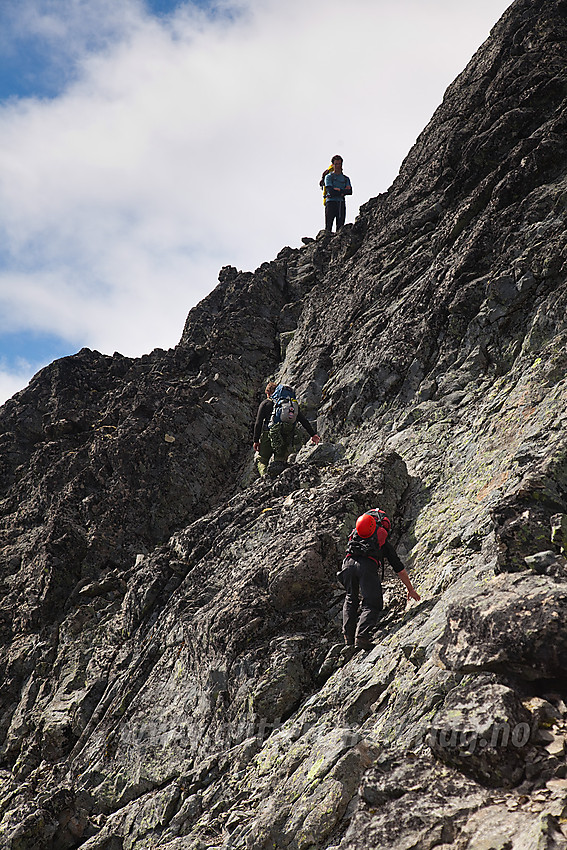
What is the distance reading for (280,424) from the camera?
19312 mm

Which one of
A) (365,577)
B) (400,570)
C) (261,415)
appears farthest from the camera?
(261,415)

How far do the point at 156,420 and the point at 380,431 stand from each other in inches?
450

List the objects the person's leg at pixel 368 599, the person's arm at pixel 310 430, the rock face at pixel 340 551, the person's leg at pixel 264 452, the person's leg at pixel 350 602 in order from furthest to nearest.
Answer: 1. the person's leg at pixel 264 452
2. the person's arm at pixel 310 430
3. the person's leg at pixel 350 602
4. the person's leg at pixel 368 599
5. the rock face at pixel 340 551

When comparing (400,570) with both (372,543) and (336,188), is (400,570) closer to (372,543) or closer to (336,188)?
(372,543)

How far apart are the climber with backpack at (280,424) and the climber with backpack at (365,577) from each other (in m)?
7.27

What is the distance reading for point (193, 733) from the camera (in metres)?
12.3

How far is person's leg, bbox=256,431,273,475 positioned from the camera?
20.4 metres

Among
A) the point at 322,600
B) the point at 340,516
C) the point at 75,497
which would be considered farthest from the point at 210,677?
the point at 75,497

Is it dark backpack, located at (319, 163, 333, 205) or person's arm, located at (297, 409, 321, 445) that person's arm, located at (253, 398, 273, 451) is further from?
dark backpack, located at (319, 163, 333, 205)

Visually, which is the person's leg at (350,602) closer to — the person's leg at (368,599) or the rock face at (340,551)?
the person's leg at (368,599)

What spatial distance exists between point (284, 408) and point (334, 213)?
19.5m

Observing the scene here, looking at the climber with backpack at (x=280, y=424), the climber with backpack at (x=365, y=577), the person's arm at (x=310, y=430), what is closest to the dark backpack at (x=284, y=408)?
the climber with backpack at (x=280, y=424)

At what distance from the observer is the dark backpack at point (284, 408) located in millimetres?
19234

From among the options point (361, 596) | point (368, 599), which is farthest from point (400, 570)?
point (361, 596)
